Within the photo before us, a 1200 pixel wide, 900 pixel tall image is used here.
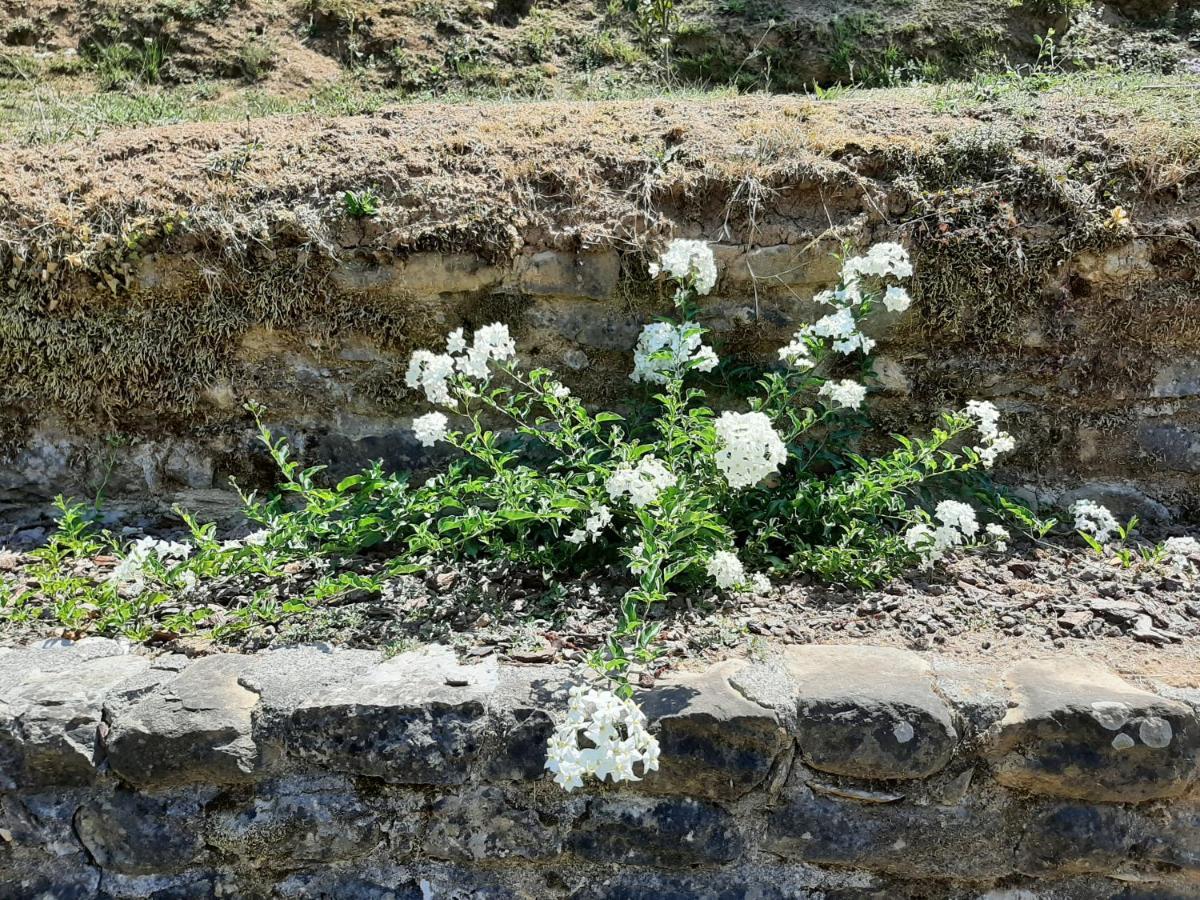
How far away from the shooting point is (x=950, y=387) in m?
3.38

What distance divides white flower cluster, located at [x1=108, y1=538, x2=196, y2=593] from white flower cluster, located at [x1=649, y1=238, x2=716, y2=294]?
5.35 ft

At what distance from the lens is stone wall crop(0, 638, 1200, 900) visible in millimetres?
2180

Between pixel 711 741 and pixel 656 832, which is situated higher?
pixel 711 741

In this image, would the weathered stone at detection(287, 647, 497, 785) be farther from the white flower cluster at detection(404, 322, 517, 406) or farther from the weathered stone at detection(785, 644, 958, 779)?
the white flower cluster at detection(404, 322, 517, 406)

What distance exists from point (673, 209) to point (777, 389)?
88 centimetres

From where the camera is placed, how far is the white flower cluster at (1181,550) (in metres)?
2.88

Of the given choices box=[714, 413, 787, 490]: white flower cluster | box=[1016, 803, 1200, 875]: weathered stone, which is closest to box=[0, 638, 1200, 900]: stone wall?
box=[1016, 803, 1200, 875]: weathered stone

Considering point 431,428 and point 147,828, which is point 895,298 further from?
point 147,828

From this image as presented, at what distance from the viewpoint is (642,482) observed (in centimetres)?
249

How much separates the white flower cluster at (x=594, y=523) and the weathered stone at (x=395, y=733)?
54 cm

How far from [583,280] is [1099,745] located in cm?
211

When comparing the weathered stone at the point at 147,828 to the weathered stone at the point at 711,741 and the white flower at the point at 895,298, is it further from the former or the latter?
the white flower at the point at 895,298

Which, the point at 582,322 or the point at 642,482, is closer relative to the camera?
the point at 642,482

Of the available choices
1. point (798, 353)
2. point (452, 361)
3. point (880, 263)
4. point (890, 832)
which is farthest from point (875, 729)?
point (452, 361)
